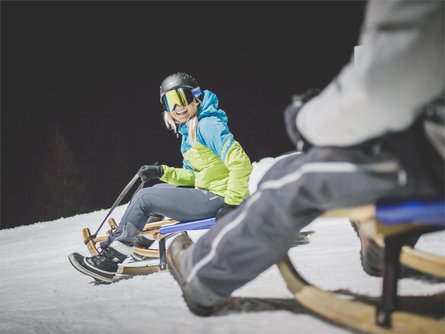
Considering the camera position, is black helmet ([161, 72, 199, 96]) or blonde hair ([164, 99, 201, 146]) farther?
black helmet ([161, 72, 199, 96])

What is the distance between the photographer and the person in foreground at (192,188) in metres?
2.75

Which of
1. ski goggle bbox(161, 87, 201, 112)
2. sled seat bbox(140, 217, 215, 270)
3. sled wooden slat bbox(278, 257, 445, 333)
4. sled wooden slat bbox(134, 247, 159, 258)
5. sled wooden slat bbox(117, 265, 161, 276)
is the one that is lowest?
sled wooden slat bbox(134, 247, 159, 258)

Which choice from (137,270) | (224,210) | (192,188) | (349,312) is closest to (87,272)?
(137,270)

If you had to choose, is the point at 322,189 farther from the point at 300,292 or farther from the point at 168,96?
the point at 168,96

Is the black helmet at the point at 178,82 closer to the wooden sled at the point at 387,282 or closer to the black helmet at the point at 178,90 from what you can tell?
the black helmet at the point at 178,90

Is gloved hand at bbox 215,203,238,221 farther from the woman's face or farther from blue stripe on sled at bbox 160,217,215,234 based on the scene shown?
the woman's face

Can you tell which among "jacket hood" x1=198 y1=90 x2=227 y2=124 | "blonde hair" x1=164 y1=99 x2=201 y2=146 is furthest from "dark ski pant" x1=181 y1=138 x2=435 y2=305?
"jacket hood" x1=198 y1=90 x2=227 y2=124

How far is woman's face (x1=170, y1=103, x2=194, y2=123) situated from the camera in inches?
124

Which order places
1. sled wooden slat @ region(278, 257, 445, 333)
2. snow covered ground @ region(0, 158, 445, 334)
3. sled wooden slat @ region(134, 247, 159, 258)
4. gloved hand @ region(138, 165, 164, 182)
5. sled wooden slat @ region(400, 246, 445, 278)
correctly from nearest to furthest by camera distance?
1. sled wooden slat @ region(278, 257, 445, 333)
2. snow covered ground @ region(0, 158, 445, 334)
3. sled wooden slat @ region(400, 246, 445, 278)
4. gloved hand @ region(138, 165, 164, 182)
5. sled wooden slat @ region(134, 247, 159, 258)

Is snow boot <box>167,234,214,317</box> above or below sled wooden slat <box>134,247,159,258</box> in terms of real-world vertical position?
above

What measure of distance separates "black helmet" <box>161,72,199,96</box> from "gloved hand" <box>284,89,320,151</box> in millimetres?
2026

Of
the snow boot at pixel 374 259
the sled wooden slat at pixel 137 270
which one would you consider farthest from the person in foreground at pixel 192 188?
the snow boot at pixel 374 259

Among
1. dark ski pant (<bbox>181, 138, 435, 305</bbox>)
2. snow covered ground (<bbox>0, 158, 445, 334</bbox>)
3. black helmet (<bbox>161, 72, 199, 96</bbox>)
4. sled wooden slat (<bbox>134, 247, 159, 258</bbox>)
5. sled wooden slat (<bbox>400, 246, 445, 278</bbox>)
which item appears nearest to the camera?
dark ski pant (<bbox>181, 138, 435, 305</bbox>)

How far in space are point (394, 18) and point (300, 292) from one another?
1.19 meters
